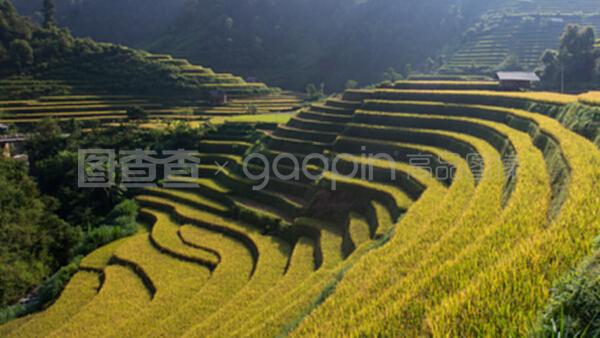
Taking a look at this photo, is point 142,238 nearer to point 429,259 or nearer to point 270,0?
point 429,259

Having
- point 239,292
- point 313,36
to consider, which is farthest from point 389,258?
point 313,36

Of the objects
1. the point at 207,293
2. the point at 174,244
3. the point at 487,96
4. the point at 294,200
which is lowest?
the point at 174,244

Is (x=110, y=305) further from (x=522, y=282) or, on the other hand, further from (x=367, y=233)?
(x=522, y=282)

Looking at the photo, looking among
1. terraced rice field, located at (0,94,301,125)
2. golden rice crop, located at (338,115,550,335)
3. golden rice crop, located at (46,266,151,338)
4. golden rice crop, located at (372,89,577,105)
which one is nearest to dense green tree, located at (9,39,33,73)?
terraced rice field, located at (0,94,301,125)

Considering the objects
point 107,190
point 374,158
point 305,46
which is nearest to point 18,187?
point 107,190

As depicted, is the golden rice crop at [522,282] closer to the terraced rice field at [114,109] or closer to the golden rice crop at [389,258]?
the golden rice crop at [389,258]

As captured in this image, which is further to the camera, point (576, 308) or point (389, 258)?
point (389, 258)
